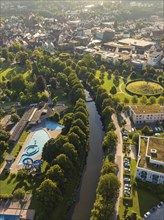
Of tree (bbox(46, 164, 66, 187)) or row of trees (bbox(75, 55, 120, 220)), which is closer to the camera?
row of trees (bbox(75, 55, 120, 220))

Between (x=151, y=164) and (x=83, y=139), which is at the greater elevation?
(x=83, y=139)

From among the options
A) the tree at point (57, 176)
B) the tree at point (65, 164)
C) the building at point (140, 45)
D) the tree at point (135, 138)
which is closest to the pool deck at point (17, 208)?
the tree at point (57, 176)

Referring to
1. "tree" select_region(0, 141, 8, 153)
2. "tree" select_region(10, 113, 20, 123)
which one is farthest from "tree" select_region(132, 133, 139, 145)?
"tree" select_region(10, 113, 20, 123)

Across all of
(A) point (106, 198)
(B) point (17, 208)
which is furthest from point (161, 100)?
(B) point (17, 208)

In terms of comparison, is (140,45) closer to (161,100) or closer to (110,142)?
(161,100)

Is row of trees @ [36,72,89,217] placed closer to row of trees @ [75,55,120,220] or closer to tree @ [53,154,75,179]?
tree @ [53,154,75,179]

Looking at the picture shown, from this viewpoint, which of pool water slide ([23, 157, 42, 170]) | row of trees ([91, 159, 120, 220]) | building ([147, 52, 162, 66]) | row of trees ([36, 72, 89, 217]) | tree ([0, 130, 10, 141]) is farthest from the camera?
building ([147, 52, 162, 66])

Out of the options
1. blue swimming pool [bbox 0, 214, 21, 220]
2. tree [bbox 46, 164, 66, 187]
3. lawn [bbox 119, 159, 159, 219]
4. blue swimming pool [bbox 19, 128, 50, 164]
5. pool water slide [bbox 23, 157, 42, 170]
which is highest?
tree [bbox 46, 164, 66, 187]
